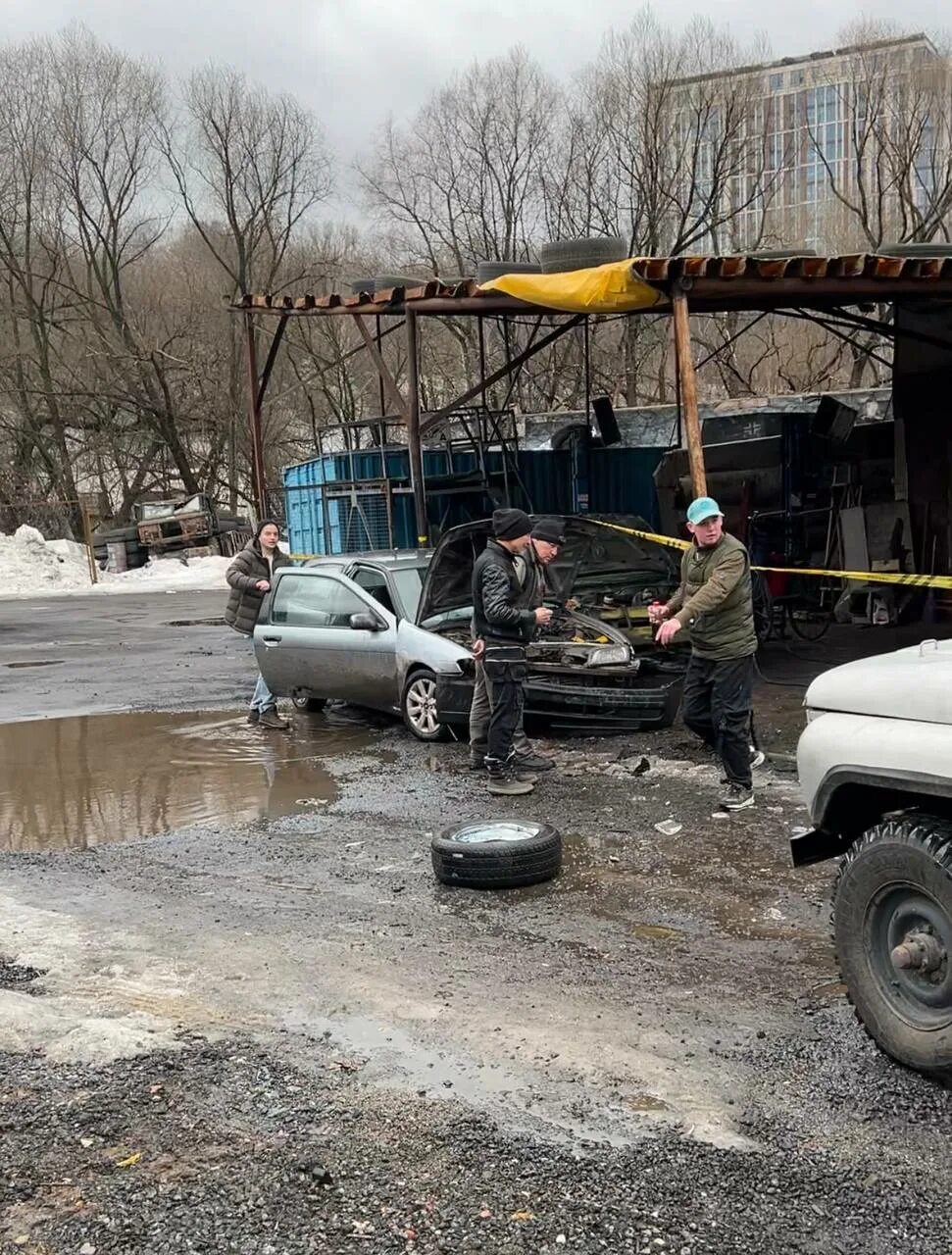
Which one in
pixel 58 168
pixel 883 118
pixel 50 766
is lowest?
pixel 50 766

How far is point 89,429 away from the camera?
40.3 metres

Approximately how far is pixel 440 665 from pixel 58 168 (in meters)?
36.6

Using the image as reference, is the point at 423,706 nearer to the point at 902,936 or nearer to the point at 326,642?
the point at 326,642

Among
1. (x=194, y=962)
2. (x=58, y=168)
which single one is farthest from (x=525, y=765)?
(x=58, y=168)

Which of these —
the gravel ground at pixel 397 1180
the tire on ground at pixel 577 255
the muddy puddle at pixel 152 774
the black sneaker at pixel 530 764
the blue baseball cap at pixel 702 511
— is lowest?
the muddy puddle at pixel 152 774

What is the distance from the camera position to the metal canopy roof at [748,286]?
367 inches

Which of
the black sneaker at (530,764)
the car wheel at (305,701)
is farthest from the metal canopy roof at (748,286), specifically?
the car wheel at (305,701)

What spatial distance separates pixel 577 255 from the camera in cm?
1134

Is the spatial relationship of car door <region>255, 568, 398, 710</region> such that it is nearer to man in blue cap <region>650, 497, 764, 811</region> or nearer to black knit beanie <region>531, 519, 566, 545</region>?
black knit beanie <region>531, 519, 566, 545</region>

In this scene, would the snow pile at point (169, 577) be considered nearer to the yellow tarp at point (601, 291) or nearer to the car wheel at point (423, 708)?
the yellow tarp at point (601, 291)

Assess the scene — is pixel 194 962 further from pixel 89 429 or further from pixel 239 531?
pixel 89 429

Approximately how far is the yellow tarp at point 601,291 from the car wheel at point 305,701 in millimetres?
4079

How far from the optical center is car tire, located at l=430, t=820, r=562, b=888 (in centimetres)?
546

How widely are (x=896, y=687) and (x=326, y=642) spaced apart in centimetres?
694
